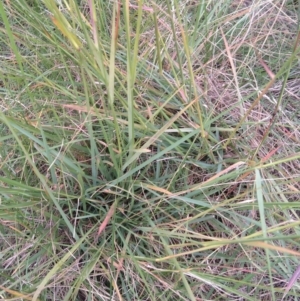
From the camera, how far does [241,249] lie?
77 cm

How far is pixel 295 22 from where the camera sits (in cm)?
96

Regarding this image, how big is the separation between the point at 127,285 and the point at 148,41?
516 mm

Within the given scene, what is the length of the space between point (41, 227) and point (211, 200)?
0.34 meters

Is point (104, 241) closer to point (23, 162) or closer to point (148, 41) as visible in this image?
point (23, 162)

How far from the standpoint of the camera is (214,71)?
2.94 feet

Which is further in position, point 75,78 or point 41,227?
point 75,78

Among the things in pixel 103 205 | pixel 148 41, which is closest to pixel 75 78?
pixel 148 41

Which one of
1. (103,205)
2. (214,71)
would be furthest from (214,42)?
(103,205)

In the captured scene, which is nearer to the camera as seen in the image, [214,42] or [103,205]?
[103,205]

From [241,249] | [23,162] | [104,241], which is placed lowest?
[241,249]

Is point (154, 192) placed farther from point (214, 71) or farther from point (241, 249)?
point (214, 71)

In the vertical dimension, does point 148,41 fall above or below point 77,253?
above

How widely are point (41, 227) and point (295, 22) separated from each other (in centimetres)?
74

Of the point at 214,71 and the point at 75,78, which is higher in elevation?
the point at 75,78
